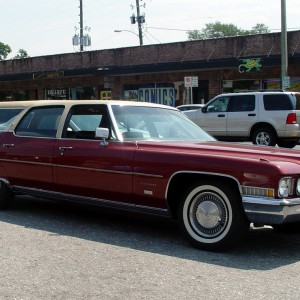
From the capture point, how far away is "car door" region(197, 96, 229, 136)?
16609 mm

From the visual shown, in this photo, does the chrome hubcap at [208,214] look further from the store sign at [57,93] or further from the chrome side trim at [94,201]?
the store sign at [57,93]

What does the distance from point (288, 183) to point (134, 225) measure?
86.2 inches

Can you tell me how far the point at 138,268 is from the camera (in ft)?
14.9

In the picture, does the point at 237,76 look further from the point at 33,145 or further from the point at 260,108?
the point at 33,145

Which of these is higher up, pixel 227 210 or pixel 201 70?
pixel 201 70

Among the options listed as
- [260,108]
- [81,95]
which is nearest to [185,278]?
[260,108]

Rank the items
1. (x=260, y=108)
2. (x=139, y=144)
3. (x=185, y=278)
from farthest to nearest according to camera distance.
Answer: (x=260, y=108) < (x=139, y=144) < (x=185, y=278)

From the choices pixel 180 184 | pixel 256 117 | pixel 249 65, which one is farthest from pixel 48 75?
pixel 180 184

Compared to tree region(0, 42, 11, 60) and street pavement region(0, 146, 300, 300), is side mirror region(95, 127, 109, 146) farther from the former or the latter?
tree region(0, 42, 11, 60)

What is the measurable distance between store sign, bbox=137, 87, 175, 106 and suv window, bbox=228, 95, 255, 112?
12715 mm

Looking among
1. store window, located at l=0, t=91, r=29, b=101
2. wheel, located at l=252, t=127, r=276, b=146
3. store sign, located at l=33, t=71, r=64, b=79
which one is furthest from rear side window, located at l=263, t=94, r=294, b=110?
store window, located at l=0, t=91, r=29, b=101

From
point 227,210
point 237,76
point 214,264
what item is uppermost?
point 237,76

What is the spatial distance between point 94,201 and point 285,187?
2.25 metres

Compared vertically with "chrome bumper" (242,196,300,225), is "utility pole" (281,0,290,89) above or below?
above
